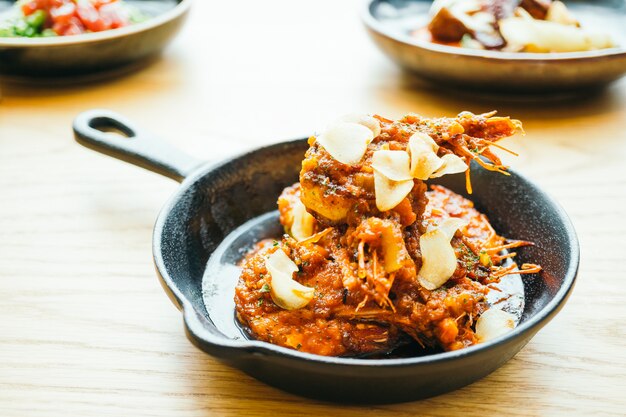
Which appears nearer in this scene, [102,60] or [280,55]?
[102,60]

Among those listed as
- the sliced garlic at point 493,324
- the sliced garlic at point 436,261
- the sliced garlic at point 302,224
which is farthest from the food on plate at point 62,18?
the sliced garlic at point 493,324

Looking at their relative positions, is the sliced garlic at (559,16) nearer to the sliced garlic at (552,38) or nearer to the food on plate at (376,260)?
the sliced garlic at (552,38)

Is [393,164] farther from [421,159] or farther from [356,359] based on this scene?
[356,359]

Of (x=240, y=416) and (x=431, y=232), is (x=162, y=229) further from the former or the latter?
(x=431, y=232)

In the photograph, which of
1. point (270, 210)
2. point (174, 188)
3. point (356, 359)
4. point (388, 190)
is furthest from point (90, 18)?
point (356, 359)

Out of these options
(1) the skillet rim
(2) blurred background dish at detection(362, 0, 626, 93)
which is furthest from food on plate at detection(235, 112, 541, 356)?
(2) blurred background dish at detection(362, 0, 626, 93)

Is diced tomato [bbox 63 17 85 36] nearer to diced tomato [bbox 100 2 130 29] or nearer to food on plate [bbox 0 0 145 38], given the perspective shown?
food on plate [bbox 0 0 145 38]

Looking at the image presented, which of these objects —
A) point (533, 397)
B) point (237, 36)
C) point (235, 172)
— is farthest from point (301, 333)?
point (237, 36)
